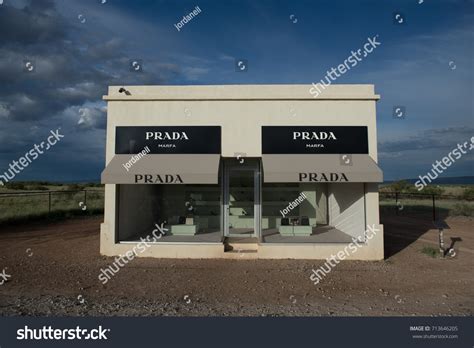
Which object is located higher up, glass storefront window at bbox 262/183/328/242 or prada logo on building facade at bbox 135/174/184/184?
prada logo on building facade at bbox 135/174/184/184

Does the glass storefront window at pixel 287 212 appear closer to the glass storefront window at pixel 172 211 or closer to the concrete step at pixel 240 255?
the concrete step at pixel 240 255

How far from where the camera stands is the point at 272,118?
33.6ft

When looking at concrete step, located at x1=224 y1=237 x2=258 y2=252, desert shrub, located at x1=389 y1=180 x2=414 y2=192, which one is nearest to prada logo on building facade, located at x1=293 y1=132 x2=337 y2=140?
concrete step, located at x1=224 y1=237 x2=258 y2=252

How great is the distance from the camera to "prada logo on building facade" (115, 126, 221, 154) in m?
10.2

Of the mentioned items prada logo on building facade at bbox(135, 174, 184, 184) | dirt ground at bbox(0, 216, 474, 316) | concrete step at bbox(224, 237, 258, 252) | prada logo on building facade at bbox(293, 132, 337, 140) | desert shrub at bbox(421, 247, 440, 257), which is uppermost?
prada logo on building facade at bbox(293, 132, 337, 140)

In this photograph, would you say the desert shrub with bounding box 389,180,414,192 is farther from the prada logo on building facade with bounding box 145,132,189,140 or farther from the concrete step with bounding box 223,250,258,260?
the prada logo on building facade with bounding box 145,132,189,140

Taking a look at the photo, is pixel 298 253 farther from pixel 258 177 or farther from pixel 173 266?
pixel 173 266

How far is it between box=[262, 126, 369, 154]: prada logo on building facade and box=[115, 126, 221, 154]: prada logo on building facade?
1.58m

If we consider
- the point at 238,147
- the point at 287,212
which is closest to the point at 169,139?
the point at 238,147

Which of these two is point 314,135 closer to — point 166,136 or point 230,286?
point 166,136

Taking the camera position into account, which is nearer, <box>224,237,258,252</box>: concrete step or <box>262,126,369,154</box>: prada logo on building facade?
<box>262,126,369,154</box>: prada logo on building facade

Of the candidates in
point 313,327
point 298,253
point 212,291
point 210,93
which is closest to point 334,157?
point 298,253

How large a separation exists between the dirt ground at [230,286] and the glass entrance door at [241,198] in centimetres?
136

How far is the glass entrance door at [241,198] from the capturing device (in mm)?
10852
